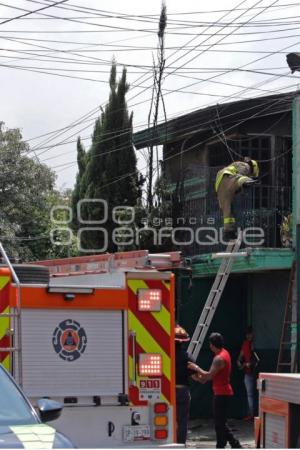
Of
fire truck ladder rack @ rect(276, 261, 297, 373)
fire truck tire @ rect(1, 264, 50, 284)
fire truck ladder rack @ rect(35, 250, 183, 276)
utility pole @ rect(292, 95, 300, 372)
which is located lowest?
fire truck ladder rack @ rect(276, 261, 297, 373)

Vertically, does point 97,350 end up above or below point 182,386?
above

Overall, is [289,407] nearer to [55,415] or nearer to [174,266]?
[174,266]

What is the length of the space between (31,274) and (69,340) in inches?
33.4

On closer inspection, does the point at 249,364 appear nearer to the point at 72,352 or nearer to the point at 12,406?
the point at 72,352

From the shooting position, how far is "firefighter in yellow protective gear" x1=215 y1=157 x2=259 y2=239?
613 inches

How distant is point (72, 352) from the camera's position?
25.1 feet

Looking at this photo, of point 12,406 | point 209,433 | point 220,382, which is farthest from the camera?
point 209,433

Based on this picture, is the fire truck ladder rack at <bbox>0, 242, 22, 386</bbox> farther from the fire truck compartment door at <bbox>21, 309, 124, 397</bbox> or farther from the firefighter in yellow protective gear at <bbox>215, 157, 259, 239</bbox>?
the firefighter in yellow protective gear at <bbox>215, 157, 259, 239</bbox>

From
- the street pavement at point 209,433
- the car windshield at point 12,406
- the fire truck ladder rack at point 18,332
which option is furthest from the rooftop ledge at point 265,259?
the car windshield at point 12,406

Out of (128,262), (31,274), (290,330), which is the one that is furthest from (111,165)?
(31,274)

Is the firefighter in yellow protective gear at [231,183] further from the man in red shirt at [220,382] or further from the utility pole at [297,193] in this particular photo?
the man in red shirt at [220,382]

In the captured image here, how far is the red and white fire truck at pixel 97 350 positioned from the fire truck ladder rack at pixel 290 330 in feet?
22.4

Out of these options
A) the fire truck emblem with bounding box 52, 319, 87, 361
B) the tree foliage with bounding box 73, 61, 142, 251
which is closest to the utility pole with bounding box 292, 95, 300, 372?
the tree foliage with bounding box 73, 61, 142, 251

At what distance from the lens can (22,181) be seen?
24406 millimetres
